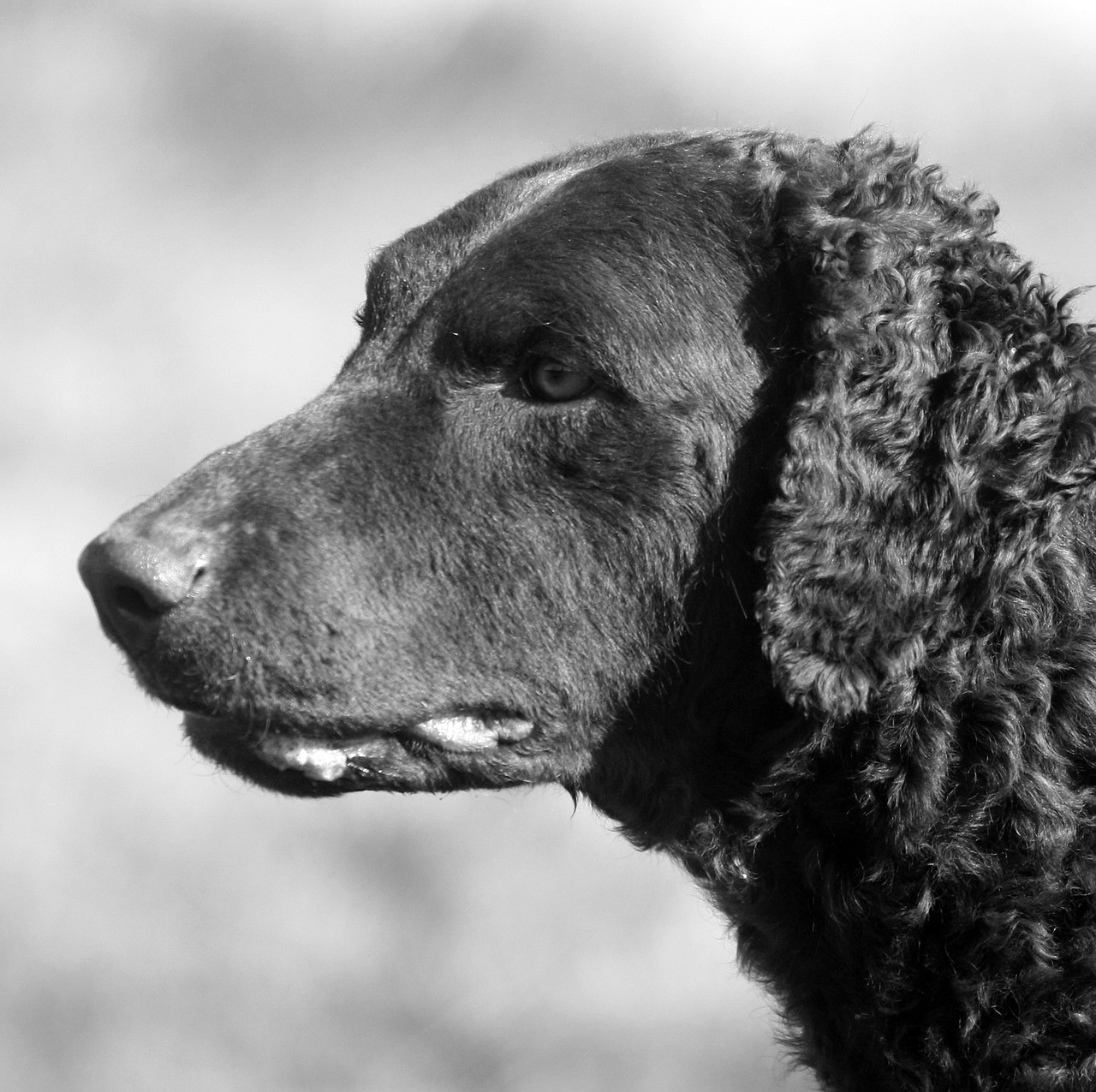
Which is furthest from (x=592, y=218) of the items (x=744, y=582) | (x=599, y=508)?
(x=744, y=582)

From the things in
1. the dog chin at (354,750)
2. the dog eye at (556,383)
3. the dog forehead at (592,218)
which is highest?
the dog forehead at (592,218)

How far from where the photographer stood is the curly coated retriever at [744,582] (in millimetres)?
2629

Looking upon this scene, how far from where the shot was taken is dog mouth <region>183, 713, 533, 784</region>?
2.71 m

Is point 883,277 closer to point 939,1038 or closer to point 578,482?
point 578,482

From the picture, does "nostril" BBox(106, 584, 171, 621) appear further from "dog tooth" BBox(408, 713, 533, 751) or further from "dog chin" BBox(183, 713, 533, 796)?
"dog tooth" BBox(408, 713, 533, 751)

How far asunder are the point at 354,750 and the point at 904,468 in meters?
1.21

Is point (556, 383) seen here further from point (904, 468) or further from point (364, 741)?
point (364, 741)

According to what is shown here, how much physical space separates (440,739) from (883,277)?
1.29 m

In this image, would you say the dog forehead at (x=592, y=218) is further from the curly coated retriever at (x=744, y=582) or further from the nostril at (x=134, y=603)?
the nostril at (x=134, y=603)

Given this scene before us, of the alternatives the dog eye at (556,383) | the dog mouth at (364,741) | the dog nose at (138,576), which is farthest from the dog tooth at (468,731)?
the dog eye at (556,383)

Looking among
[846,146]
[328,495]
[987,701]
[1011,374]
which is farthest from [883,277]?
[328,495]

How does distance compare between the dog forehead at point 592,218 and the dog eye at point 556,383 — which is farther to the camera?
the dog forehead at point 592,218

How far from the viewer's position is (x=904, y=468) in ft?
8.83

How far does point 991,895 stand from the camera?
2.64 m
